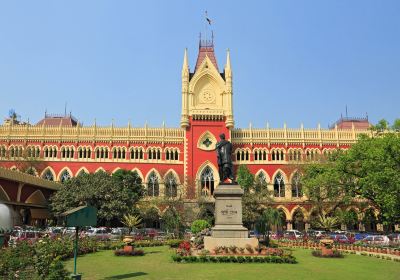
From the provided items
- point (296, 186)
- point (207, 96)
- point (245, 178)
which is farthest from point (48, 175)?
point (296, 186)

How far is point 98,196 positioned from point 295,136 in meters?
28.3

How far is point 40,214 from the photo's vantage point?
47625 mm

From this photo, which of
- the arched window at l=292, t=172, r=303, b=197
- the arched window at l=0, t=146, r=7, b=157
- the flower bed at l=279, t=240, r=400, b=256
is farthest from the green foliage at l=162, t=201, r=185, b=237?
the arched window at l=0, t=146, r=7, b=157

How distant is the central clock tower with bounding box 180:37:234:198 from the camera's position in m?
54.9

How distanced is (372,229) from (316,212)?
811 cm

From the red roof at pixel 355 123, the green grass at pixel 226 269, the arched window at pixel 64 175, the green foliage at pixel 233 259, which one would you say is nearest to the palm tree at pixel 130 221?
the arched window at pixel 64 175

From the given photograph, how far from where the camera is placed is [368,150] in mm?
35688

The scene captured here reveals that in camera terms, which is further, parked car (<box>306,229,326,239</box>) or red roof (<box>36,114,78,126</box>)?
red roof (<box>36,114,78,126</box>)

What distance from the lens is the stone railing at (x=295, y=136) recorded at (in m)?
57.0

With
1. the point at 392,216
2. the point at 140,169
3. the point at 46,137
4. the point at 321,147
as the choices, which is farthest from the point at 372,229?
the point at 46,137

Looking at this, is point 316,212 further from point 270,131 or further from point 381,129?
point 381,129

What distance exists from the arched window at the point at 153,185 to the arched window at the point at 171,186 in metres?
1.42

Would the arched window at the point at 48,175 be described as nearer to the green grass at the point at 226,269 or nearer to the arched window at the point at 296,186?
the arched window at the point at 296,186

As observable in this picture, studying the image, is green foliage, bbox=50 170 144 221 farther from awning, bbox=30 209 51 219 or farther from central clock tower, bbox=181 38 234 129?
central clock tower, bbox=181 38 234 129
